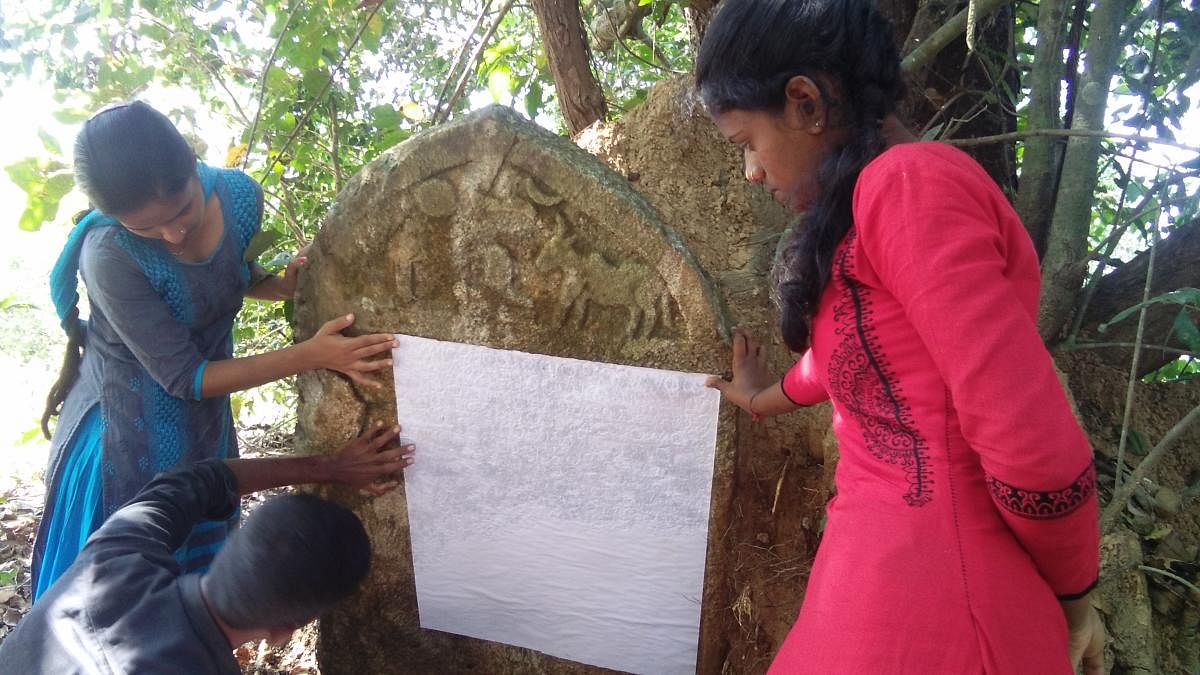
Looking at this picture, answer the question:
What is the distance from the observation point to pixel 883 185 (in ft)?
2.97

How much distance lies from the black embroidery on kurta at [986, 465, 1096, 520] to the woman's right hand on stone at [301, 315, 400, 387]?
131cm

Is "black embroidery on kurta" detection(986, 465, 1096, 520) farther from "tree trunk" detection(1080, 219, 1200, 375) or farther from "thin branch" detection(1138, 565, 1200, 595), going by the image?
"tree trunk" detection(1080, 219, 1200, 375)

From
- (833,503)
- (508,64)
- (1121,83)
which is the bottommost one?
(833,503)

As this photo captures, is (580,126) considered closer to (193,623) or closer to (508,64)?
(508,64)

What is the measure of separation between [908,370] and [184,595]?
1147 millimetres

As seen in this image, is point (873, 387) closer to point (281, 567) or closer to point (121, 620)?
point (281, 567)

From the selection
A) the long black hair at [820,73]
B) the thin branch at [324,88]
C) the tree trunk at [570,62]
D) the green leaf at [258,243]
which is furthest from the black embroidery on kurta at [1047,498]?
the thin branch at [324,88]

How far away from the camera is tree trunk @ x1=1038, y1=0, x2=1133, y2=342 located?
1885 millimetres

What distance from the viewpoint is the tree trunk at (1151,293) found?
1.99 metres

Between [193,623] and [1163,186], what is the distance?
7.13ft

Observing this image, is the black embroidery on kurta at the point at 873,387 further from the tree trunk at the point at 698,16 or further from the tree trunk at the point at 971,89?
the tree trunk at the point at 971,89

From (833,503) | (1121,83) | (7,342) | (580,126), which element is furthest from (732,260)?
(7,342)

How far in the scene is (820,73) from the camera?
3.32 feet

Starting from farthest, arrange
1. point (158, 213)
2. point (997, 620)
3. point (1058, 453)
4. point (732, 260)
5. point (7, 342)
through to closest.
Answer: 1. point (7, 342)
2. point (732, 260)
3. point (158, 213)
4. point (997, 620)
5. point (1058, 453)
